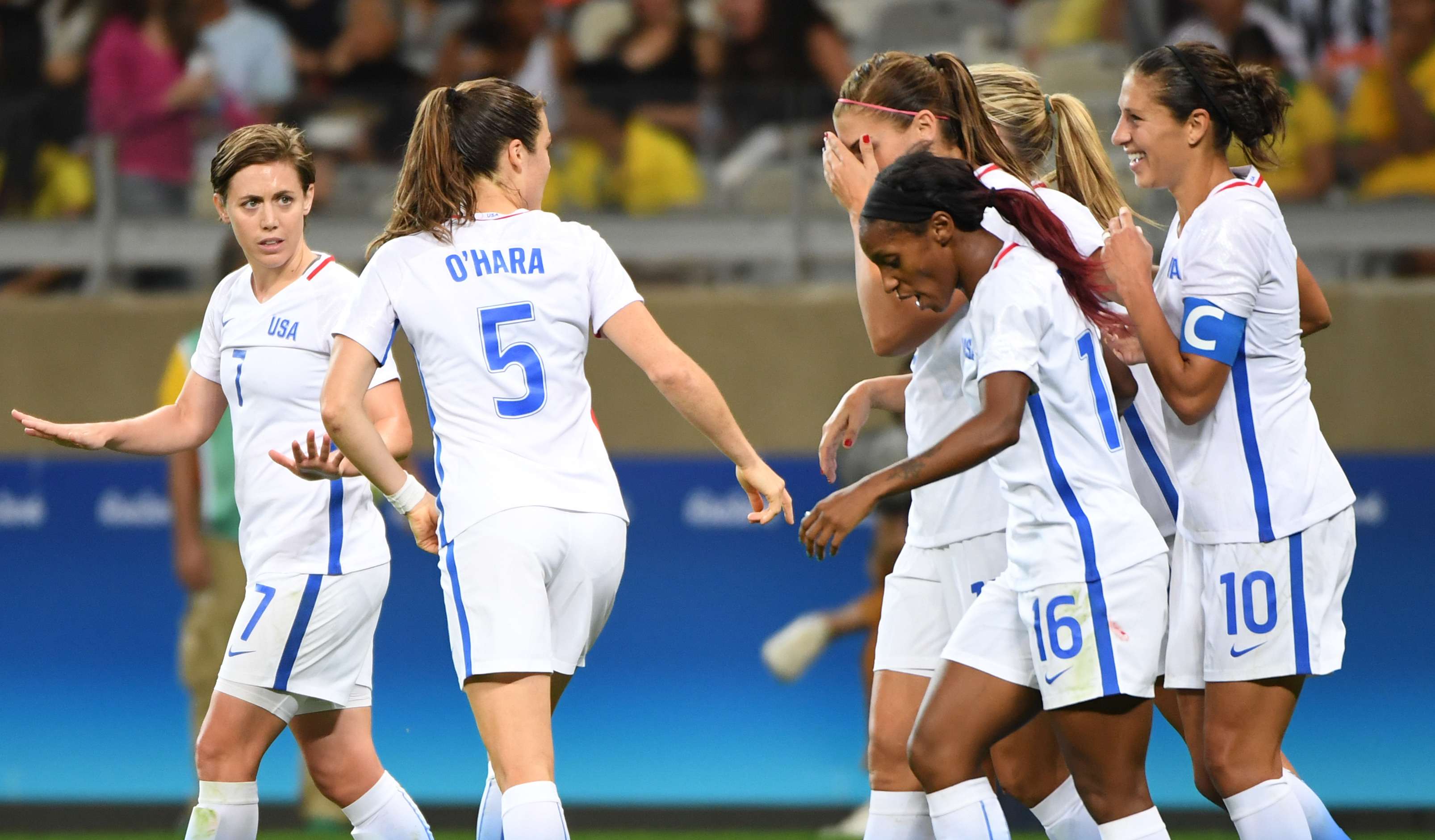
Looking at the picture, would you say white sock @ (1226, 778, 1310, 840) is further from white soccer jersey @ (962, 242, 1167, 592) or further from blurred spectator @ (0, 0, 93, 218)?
blurred spectator @ (0, 0, 93, 218)

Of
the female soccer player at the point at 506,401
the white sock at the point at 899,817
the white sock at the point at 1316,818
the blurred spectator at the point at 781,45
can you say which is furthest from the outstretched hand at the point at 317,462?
the blurred spectator at the point at 781,45

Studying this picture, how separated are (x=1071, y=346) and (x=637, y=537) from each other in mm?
4171

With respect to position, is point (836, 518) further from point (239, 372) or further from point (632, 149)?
point (632, 149)

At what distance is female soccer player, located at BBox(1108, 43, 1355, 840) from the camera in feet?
12.3

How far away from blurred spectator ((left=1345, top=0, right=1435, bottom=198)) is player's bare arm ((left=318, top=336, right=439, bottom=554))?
5466 mm

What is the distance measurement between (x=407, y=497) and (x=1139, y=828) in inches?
70.4

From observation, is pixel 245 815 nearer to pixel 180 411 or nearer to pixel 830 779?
pixel 180 411

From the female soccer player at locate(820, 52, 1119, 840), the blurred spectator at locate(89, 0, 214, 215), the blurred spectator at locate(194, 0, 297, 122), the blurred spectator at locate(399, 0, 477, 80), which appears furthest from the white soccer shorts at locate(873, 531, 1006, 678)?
the blurred spectator at locate(399, 0, 477, 80)

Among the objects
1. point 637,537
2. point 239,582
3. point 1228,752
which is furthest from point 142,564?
point 1228,752

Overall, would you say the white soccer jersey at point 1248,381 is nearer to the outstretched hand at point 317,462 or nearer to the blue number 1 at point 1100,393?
the blue number 1 at point 1100,393

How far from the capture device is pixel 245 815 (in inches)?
170

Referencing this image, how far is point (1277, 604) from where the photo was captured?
12.4 feet

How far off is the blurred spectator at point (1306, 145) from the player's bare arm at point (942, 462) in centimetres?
473

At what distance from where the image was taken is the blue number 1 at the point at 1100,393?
3479 millimetres
